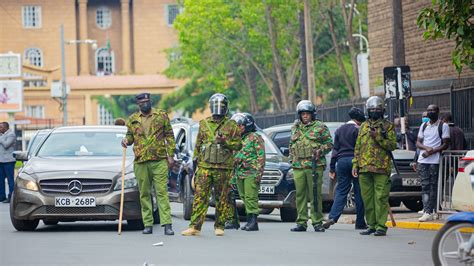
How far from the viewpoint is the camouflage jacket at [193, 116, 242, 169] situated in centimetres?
1694

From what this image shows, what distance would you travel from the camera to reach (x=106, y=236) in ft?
55.1

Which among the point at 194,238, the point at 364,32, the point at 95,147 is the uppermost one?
the point at 364,32

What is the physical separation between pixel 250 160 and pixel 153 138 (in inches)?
69.8

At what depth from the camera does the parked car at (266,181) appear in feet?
66.4

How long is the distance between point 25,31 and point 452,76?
6978 cm

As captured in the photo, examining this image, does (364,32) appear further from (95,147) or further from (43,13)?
(95,147)

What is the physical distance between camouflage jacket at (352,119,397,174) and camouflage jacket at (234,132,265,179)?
5.24 feet

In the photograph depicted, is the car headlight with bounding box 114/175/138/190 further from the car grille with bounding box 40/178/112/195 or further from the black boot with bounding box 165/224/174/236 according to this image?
the black boot with bounding box 165/224/174/236

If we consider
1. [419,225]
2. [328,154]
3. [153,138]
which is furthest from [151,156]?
[328,154]

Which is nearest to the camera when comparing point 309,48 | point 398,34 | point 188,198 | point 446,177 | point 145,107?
point 145,107

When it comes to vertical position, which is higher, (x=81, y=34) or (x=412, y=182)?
(x=81, y=34)

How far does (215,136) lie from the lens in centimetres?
1695

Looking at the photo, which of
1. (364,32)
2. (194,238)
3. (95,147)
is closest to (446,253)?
(194,238)

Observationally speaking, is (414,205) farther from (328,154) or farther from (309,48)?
(309,48)
